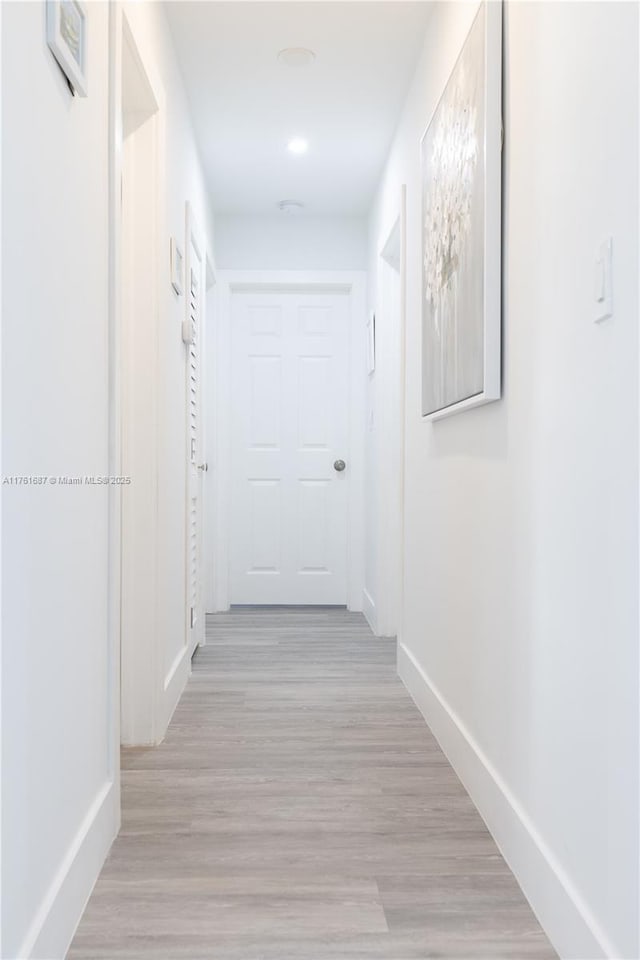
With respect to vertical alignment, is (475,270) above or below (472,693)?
above

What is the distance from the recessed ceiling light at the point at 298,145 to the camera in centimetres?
367

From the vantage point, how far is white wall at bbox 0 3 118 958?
112 centimetres

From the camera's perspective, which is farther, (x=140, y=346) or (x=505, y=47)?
(x=140, y=346)

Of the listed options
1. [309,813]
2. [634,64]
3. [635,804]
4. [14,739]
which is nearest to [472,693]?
[309,813]

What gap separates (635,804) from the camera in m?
1.10

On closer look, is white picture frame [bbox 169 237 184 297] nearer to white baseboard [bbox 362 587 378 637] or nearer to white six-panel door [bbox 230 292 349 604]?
white six-panel door [bbox 230 292 349 604]

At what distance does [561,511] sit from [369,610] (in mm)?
3097

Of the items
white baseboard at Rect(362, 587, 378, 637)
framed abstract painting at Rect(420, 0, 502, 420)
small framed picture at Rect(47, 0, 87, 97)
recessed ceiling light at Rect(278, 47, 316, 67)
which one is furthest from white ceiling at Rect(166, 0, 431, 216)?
white baseboard at Rect(362, 587, 378, 637)

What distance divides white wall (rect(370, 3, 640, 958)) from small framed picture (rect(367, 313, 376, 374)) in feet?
7.13

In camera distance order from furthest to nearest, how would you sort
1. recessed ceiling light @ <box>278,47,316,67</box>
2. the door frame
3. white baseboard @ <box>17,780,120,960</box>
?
the door frame < recessed ceiling light @ <box>278,47,316,67</box> < white baseboard @ <box>17,780,120,960</box>

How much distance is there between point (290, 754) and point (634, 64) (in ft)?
6.46

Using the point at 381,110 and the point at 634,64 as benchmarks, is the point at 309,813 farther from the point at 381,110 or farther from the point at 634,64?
the point at 381,110

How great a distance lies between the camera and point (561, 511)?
4.63 ft

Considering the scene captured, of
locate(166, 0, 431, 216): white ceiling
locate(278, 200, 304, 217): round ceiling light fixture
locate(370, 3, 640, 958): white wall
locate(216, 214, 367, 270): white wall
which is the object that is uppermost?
locate(166, 0, 431, 216): white ceiling
